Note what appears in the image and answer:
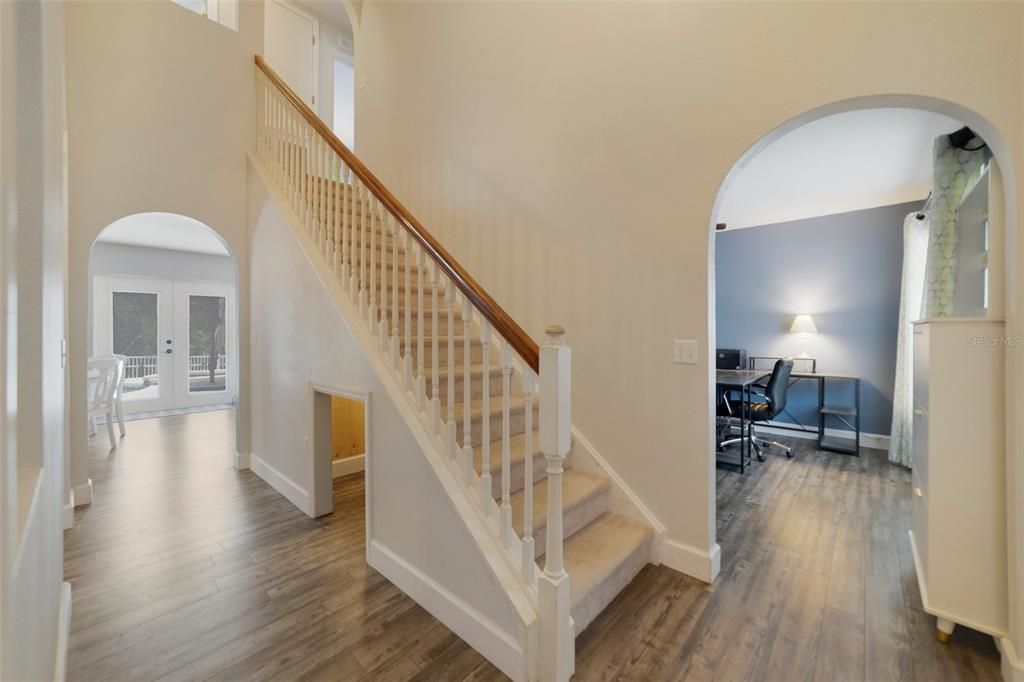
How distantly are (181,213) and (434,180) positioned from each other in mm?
2075

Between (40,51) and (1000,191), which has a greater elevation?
(40,51)

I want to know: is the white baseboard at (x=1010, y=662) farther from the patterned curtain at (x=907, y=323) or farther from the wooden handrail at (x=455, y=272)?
the patterned curtain at (x=907, y=323)

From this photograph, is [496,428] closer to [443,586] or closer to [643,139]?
[443,586]

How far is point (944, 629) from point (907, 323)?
332cm

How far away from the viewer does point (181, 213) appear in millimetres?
3365

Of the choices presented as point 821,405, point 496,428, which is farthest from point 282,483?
point 821,405

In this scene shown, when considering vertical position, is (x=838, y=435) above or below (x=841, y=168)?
below

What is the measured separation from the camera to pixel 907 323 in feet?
12.9

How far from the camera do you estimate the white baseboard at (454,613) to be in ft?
5.01

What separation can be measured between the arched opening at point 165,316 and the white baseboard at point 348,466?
3.54 m

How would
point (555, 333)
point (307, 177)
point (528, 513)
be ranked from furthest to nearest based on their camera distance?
point (307, 177), point (528, 513), point (555, 333)

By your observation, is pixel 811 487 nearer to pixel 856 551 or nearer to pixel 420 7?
pixel 856 551

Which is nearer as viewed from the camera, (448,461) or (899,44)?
(899,44)

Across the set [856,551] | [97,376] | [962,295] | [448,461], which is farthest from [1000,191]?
[97,376]
